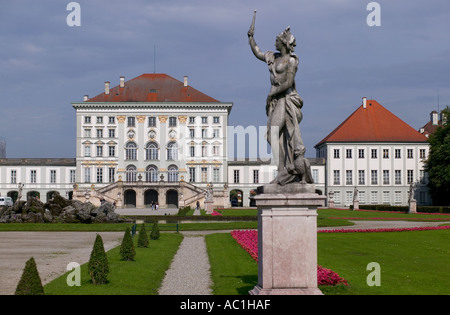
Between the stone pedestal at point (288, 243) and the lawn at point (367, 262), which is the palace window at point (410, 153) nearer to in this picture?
the lawn at point (367, 262)

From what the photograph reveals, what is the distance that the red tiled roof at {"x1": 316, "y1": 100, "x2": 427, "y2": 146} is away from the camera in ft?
226

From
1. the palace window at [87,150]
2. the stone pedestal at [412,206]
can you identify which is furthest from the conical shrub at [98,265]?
the palace window at [87,150]

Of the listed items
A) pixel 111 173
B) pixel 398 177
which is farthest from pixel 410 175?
pixel 111 173

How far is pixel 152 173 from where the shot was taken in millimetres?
69375

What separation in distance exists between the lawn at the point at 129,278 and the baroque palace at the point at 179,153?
5220 centimetres

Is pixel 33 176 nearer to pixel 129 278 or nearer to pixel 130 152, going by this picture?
pixel 130 152

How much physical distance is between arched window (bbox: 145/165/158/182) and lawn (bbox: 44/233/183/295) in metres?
52.1

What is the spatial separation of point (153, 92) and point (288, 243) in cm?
6345

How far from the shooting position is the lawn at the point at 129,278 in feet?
33.2

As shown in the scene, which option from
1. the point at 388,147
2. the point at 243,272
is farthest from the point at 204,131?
the point at 243,272

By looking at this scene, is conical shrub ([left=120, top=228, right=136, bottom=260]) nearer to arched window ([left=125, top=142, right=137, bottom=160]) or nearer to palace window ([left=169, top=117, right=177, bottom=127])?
palace window ([left=169, top=117, right=177, bottom=127])
